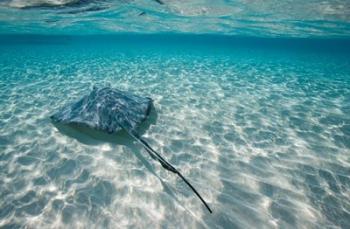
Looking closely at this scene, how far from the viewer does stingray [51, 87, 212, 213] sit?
229 inches

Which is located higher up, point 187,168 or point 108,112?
point 108,112

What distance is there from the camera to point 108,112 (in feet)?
19.8

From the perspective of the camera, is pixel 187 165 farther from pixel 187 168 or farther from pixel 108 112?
pixel 108 112

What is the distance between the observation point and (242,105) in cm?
899

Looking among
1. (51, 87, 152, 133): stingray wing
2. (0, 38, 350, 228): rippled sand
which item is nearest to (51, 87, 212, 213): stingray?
(51, 87, 152, 133): stingray wing

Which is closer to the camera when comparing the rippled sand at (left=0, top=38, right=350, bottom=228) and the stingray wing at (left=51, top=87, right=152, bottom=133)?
the rippled sand at (left=0, top=38, right=350, bottom=228)

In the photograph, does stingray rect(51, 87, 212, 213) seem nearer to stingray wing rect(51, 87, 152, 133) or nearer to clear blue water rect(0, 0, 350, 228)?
stingray wing rect(51, 87, 152, 133)

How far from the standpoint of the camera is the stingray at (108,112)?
19.1 feet

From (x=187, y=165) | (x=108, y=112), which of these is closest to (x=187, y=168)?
(x=187, y=165)

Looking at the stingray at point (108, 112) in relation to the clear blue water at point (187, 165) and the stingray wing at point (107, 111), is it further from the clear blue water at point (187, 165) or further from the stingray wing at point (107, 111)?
the clear blue water at point (187, 165)

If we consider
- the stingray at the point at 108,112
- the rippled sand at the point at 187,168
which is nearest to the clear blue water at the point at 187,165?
the rippled sand at the point at 187,168

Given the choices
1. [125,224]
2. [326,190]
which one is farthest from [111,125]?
[326,190]

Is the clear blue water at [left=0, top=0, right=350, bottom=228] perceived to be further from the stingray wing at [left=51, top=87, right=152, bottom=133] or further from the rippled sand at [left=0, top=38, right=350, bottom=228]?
the stingray wing at [left=51, top=87, right=152, bottom=133]

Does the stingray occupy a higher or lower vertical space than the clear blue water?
higher
